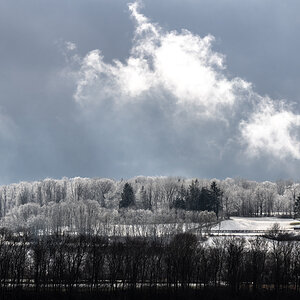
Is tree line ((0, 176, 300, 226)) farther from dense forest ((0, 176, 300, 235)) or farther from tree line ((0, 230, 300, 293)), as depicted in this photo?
tree line ((0, 230, 300, 293))

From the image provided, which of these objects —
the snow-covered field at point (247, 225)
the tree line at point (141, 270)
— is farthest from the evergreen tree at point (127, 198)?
the tree line at point (141, 270)

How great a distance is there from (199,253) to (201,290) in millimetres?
12073

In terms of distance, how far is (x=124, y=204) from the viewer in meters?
153

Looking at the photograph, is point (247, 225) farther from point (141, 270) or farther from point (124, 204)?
point (141, 270)

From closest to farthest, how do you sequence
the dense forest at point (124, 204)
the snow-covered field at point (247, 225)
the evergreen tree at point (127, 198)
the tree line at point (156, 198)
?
the snow-covered field at point (247, 225) < the dense forest at point (124, 204) < the tree line at point (156, 198) < the evergreen tree at point (127, 198)

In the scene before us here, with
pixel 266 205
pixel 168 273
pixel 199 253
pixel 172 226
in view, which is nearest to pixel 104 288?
pixel 168 273

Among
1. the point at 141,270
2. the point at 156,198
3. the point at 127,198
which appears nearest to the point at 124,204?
the point at 127,198

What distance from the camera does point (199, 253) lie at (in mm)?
73188

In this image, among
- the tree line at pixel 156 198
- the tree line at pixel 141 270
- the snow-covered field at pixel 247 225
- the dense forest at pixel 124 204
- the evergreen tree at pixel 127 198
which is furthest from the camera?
the evergreen tree at pixel 127 198

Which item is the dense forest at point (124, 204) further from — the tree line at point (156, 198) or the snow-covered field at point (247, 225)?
the snow-covered field at point (247, 225)

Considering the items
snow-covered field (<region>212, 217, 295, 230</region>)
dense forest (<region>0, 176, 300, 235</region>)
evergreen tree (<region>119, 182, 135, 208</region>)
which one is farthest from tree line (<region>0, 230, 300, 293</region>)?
evergreen tree (<region>119, 182, 135, 208</region>)

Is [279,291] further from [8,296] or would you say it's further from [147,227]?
[147,227]

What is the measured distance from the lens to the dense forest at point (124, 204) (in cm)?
12431

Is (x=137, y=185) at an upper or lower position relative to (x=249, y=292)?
upper
